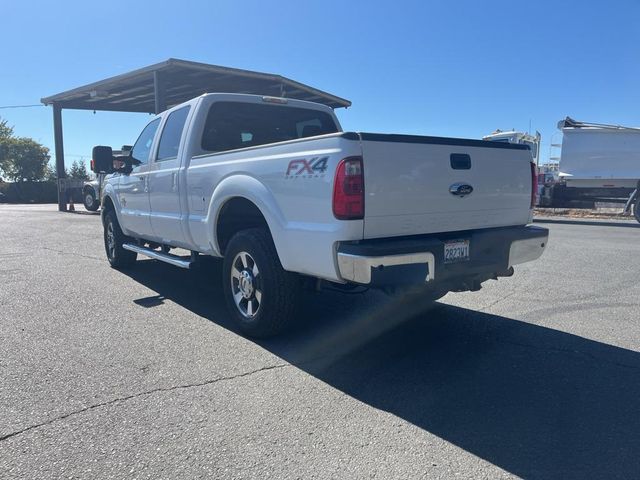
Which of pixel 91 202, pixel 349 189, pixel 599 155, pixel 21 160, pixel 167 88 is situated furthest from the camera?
pixel 21 160

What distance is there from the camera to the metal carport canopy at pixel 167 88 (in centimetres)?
1566

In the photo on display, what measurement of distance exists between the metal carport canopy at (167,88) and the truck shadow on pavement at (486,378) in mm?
11770

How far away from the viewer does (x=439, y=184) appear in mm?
3867

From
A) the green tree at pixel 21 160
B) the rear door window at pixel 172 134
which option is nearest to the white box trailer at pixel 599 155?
the rear door window at pixel 172 134

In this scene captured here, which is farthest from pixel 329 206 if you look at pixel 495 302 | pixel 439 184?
pixel 495 302

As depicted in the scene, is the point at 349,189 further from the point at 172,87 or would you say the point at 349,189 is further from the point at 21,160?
the point at 21,160

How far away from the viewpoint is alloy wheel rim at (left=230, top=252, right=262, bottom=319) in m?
4.40

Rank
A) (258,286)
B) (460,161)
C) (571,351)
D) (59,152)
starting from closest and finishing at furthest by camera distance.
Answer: (460,161) < (571,351) < (258,286) < (59,152)

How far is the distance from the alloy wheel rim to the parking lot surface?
0.29 meters

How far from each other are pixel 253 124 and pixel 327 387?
3.25m

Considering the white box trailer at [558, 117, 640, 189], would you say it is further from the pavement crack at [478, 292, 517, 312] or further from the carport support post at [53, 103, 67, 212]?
the carport support post at [53, 103, 67, 212]

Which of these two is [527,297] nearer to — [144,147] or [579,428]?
[579,428]

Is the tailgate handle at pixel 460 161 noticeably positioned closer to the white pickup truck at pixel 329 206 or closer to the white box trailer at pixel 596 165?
the white pickup truck at pixel 329 206

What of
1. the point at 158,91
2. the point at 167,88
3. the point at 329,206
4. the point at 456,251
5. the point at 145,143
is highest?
the point at 167,88
